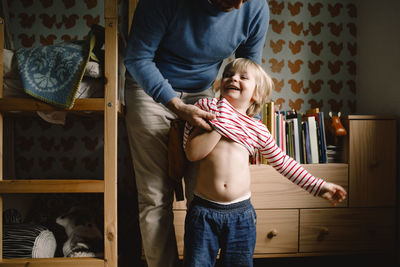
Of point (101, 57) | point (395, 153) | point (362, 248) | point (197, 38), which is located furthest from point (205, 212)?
point (395, 153)

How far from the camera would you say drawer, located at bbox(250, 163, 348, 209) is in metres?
1.38

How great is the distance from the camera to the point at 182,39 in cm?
101

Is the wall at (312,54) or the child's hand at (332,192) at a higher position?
the wall at (312,54)

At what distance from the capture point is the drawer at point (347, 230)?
4.61 feet

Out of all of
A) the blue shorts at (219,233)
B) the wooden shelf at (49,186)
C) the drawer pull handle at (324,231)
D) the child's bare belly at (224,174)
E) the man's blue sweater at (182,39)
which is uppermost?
the man's blue sweater at (182,39)

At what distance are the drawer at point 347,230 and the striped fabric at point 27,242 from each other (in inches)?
46.5

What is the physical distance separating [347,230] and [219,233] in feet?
2.83

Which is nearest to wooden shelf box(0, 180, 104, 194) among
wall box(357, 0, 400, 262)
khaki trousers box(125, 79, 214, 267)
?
khaki trousers box(125, 79, 214, 267)

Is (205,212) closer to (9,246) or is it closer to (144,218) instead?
(144,218)

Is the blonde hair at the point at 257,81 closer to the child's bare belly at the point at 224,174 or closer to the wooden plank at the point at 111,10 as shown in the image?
the child's bare belly at the point at 224,174

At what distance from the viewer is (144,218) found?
1062 mm

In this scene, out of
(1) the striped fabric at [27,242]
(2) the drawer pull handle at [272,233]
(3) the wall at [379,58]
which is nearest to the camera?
(1) the striped fabric at [27,242]

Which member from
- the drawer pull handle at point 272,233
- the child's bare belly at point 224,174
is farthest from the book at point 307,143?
the child's bare belly at point 224,174

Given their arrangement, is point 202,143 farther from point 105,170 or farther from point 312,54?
point 312,54
